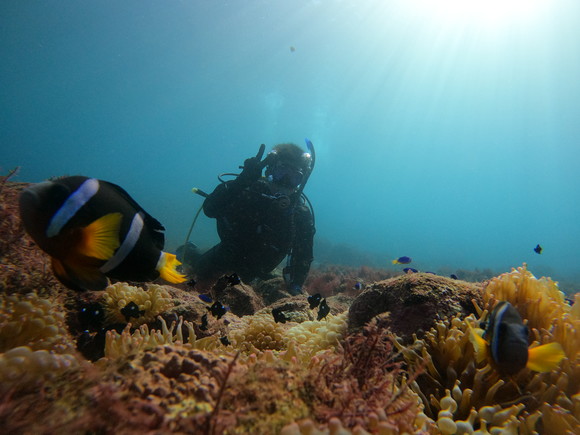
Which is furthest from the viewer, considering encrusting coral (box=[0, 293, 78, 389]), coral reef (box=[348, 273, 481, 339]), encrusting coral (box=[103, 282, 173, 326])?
encrusting coral (box=[103, 282, 173, 326])

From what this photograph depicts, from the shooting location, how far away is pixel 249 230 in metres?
8.70

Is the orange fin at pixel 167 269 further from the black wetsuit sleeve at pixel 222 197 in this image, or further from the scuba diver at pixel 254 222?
the black wetsuit sleeve at pixel 222 197

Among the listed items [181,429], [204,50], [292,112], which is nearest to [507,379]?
[181,429]

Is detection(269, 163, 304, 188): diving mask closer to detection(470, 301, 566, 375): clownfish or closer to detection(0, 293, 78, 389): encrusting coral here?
detection(0, 293, 78, 389): encrusting coral

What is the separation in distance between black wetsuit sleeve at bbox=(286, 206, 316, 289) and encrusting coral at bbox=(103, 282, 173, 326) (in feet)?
17.7

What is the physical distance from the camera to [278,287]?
8148 millimetres

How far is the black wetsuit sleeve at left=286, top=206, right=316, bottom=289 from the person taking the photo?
879 cm

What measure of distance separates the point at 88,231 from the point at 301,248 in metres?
8.18

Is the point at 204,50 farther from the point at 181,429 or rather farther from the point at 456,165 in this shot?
the point at 456,165

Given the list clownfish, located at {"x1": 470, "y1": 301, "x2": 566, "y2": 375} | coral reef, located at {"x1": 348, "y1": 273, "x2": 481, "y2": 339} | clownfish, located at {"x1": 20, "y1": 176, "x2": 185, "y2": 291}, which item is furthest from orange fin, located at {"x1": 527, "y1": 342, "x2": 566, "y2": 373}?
clownfish, located at {"x1": 20, "y1": 176, "x2": 185, "y2": 291}

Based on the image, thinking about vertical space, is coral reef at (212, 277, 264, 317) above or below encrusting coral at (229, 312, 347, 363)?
below

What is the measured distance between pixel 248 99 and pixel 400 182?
10773 cm

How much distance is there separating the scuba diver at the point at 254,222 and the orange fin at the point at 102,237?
713cm

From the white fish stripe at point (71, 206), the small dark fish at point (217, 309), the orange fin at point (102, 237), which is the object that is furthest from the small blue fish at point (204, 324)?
the white fish stripe at point (71, 206)
